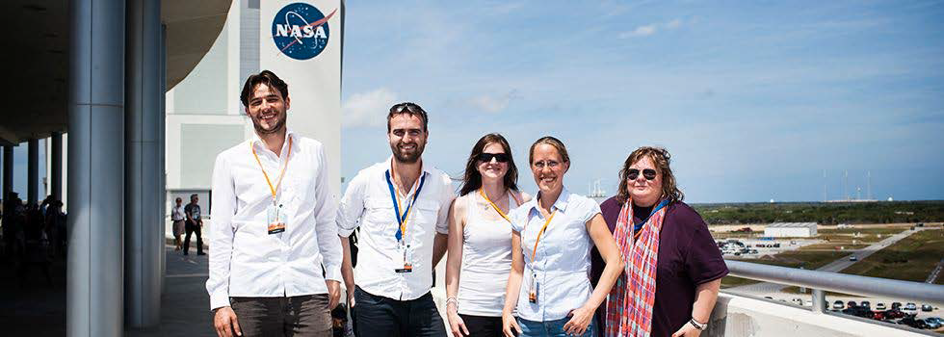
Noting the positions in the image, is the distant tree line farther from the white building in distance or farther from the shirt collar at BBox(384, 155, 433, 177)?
the shirt collar at BBox(384, 155, 433, 177)

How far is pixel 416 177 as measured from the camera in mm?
3732

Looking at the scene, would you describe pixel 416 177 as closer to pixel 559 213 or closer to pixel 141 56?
pixel 559 213

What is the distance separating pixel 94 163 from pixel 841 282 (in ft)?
18.5

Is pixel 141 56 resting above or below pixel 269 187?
above

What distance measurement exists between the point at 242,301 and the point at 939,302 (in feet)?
9.01

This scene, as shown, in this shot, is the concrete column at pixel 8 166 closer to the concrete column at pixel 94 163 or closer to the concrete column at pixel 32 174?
the concrete column at pixel 32 174

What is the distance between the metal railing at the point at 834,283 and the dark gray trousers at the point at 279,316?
227 centimetres

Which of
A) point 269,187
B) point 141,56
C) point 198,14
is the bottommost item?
point 269,187

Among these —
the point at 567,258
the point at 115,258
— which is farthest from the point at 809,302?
the point at 115,258

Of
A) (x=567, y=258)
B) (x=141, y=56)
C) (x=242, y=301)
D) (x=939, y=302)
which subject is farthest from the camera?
(x=141, y=56)

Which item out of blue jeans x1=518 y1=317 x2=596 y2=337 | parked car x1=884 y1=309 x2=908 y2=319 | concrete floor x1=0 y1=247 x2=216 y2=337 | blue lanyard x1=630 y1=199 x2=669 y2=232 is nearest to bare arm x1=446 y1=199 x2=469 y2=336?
blue jeans x1=518 y1=317 x2=596 y2=337

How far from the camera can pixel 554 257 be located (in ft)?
11.4

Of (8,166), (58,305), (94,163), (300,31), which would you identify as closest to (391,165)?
(94,163)

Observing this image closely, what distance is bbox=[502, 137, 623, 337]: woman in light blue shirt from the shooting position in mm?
3424
